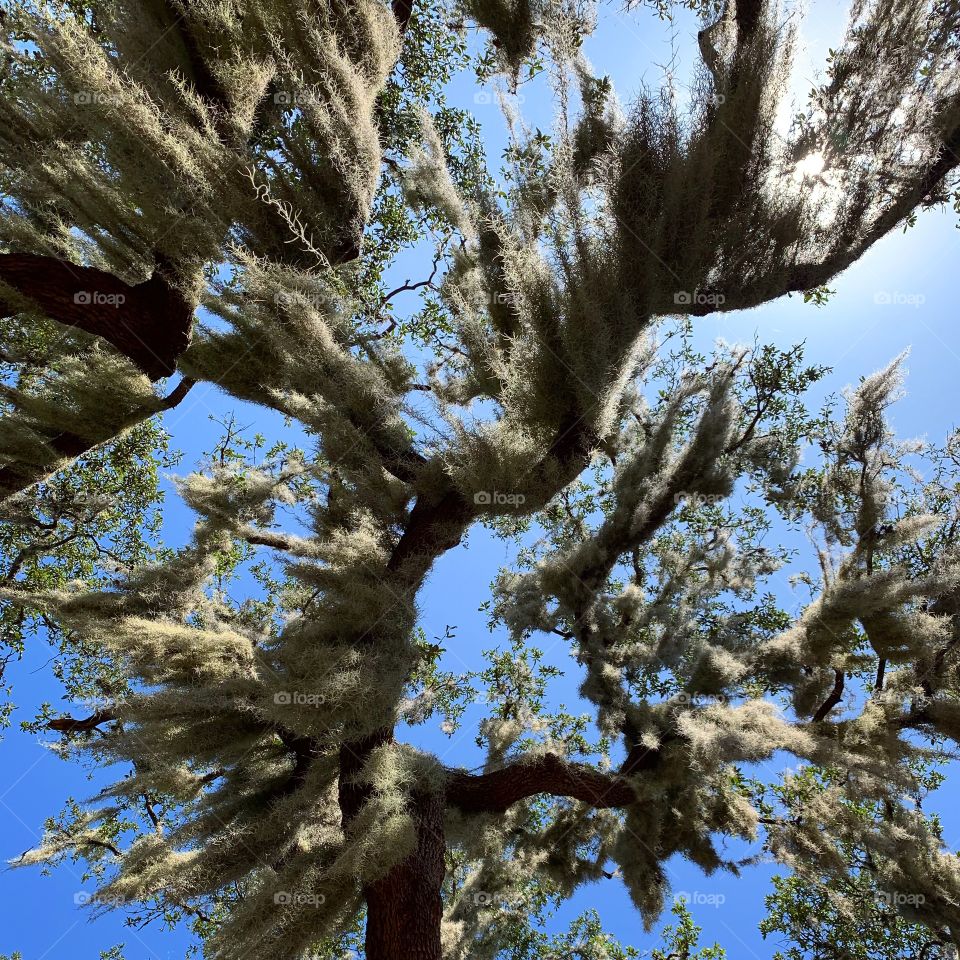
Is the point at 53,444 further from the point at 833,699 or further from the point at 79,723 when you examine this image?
the point at 833,699

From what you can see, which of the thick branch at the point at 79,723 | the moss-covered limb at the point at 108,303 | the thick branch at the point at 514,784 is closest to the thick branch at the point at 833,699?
the thick branch at the point at 514,784

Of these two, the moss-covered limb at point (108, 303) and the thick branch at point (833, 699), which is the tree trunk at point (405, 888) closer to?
the thick branch at point (833, 699)

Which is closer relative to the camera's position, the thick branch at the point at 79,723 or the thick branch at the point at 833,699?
the thick branch at the point at 833,699

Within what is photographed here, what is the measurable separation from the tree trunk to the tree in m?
0.02

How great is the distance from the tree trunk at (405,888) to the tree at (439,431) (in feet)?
0.07

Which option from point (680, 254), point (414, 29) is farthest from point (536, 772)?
point (414, 29)

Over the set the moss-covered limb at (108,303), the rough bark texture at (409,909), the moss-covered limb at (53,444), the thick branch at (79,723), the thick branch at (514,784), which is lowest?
the rough bark texture at (409,909)

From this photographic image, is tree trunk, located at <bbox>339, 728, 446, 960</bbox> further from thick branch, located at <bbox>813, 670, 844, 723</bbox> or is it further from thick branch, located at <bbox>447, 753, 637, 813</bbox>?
thick branch, located at <bbox>813, 670, 844, 723</bbox>

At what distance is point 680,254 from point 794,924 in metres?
6.82

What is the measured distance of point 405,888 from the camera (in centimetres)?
294

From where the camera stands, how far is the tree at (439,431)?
2912 millimetres

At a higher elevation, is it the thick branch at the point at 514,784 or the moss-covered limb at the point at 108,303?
the moss-covered limb at the point at 108,303

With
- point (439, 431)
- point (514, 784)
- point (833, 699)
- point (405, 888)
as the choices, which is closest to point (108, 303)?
point (439, 431)

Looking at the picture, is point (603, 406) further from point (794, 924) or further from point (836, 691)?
point (794, 924)
